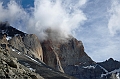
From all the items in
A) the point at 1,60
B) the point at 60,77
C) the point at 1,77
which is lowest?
the point at 1,77

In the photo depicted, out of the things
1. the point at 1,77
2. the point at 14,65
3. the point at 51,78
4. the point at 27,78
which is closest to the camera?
the point at 1,77

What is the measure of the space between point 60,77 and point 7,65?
96750 millimetres

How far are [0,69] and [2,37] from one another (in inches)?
6683

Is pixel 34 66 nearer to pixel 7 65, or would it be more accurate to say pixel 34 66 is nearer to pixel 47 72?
pixel 47 72

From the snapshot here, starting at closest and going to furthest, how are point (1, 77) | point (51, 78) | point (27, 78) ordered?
point (1, 77), point (27, 78), point (51, 78)

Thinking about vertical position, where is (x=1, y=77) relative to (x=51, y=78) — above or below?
below

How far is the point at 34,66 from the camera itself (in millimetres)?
136000

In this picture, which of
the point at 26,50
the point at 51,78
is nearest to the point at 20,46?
the point at 26,50

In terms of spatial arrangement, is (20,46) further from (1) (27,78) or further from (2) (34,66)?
(1) (27,78)

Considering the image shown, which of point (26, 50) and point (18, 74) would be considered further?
point (26, 50)

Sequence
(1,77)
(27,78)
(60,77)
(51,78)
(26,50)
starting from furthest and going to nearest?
(26,50) < (60,77) < (51,78) < (27,78) < (1,77)

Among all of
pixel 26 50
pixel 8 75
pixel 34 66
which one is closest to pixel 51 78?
pixel 34 66

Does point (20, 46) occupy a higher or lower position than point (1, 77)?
higher

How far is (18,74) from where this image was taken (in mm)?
33000
